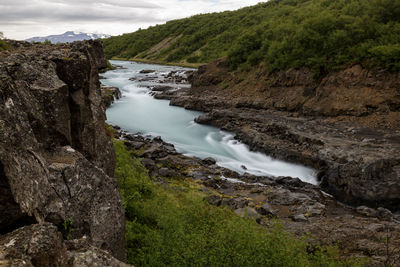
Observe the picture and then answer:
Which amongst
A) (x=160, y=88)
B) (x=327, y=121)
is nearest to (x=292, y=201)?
(x=327, y=121)

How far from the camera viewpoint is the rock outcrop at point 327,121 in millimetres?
20652

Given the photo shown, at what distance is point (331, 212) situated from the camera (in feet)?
60.5

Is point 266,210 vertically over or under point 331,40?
under

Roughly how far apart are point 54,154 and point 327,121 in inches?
1149

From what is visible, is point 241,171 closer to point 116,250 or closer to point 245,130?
point 245,130

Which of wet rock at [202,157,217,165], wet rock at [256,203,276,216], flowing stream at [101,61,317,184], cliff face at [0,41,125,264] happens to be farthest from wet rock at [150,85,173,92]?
cliff face at [0,41,125,264]

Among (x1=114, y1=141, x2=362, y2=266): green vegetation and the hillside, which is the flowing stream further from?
(x1=114, y1=141, x2=362, y2=266): green vegetation

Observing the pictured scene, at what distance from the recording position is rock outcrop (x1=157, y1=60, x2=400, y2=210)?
67.8ft

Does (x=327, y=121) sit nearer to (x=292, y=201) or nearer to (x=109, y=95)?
(x=292, y=201)

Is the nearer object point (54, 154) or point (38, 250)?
point (38, 250)

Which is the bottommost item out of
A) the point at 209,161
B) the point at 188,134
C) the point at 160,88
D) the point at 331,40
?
the point at 209,161

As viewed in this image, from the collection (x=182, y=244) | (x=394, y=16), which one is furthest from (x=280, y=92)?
(x=182, y=244)

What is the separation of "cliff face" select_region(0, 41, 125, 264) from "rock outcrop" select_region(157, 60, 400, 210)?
16947mm

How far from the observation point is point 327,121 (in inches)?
1262
